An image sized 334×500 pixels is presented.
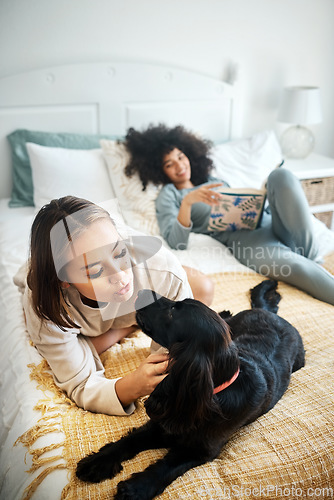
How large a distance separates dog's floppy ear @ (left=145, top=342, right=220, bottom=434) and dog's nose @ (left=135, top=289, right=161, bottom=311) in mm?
168

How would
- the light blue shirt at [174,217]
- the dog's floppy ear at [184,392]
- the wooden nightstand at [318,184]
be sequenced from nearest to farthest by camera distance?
the dog's floppy ear at [184,392], the light blue shirt at [174,217], the wooden nightstand at [318,184]

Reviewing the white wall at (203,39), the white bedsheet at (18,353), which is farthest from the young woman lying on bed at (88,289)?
the white wall at (203,39)

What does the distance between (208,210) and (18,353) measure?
1.17 metres

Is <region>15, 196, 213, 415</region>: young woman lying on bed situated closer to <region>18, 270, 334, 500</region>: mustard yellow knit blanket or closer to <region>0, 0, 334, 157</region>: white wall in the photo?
<region>18, 270, 334, 500</region>: mustard yellow knit blanket

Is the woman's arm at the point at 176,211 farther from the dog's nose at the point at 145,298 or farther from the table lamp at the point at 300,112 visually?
the table lamp at the point at 300,112

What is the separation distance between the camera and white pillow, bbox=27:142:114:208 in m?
2.03

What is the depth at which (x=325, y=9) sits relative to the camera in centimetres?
309

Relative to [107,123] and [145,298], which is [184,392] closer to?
[145,298]

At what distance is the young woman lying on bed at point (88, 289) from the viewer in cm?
94

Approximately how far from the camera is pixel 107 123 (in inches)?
101

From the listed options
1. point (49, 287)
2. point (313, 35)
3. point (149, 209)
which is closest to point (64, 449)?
point (49, 287)

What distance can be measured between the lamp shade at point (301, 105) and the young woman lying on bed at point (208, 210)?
0.83m

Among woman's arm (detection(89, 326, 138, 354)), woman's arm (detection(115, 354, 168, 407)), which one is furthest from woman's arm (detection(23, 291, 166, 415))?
woman's arm (detection(89, 326, 138, 354))

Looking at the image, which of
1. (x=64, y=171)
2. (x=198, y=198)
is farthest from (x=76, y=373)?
(x=64, y=171)
